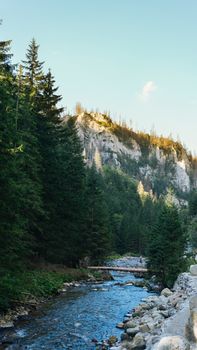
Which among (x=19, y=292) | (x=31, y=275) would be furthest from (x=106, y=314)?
(x=31, y=275)

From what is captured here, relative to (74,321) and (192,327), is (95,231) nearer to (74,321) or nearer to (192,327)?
(74,321)

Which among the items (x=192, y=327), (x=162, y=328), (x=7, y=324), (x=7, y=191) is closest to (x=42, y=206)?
(x=7, y=191)

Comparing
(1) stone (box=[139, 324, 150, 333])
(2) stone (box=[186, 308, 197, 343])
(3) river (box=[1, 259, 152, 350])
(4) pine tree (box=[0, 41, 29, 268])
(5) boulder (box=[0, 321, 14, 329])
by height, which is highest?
(4) pine tree (box=[0, 41, 29, 268])

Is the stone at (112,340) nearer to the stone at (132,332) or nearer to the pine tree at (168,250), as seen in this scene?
the stone at (132,332)

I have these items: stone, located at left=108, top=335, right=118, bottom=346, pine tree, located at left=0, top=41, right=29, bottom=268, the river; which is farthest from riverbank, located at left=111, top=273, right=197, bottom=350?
pine tree, located at left=0, top=41, right=29, bottom=268

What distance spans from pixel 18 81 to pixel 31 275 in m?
14.0

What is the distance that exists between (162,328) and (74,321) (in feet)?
19.0

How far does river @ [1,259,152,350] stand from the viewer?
1414cm

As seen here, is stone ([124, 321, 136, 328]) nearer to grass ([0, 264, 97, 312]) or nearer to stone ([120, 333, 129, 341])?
stone ([120, 333, 129, 341])

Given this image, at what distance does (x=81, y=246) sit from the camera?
4100 cm

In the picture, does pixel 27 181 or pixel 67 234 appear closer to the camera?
pixel 27 181

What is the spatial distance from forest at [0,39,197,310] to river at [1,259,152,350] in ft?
5.70

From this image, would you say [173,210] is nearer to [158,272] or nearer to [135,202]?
[158,272]

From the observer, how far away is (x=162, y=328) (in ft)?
43.8
